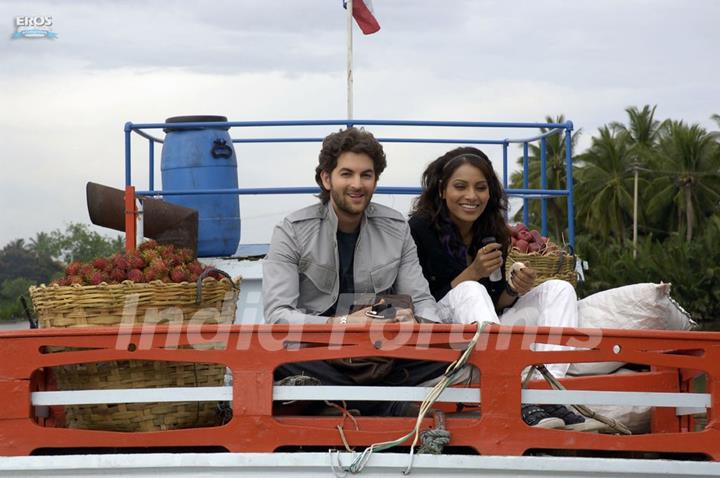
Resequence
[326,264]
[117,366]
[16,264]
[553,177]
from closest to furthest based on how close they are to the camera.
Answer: [117,366] → [326,264] → [16,264] → [553,177]

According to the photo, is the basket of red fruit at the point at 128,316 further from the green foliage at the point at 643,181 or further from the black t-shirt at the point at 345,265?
the green foliage at the point at 643,181

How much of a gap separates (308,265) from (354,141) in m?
0.58

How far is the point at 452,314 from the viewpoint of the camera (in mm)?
4602

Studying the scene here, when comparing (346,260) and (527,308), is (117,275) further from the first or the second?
(527,308)

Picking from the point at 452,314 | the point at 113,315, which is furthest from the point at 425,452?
the point at 113,315

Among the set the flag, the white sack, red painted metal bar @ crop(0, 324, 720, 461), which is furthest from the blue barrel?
red painted metal bar @ crop(0, 324, 720, 461)

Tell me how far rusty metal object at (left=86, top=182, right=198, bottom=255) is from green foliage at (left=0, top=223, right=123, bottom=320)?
1272 millimetres

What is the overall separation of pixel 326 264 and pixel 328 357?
2.34ft

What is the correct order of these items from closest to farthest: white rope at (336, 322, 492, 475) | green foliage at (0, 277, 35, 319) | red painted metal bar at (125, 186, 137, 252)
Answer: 1. white rope at (336, 322, 492, 475)
2. red painted metal bar at (125, 186, 137, 252)
3. green foliage at (0, 277, 35, 319)

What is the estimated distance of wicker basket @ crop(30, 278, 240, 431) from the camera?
157 inches

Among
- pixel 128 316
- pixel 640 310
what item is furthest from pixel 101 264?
pixel 640 310

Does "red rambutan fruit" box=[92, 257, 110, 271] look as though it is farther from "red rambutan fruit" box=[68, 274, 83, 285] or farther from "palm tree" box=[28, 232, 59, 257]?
"palm tree" box=[28, 232, 59, 257]

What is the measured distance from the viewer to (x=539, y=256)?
21.1 ft

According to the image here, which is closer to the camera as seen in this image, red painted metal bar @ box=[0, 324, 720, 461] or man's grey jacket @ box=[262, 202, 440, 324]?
red painted metal bar @ box=[0, 324, 720, 461]
